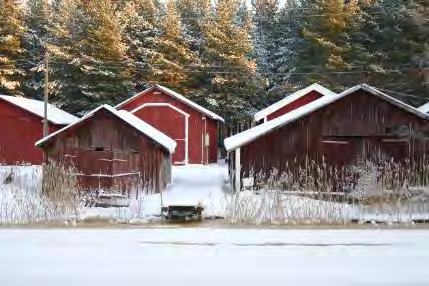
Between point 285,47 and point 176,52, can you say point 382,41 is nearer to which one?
point 285,47

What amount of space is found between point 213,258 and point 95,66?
1404 inches

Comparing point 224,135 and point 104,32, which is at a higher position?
point 104,32

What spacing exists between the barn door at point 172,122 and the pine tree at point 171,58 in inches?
399

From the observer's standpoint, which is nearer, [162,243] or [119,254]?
[119,254]

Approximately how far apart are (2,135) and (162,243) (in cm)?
2465

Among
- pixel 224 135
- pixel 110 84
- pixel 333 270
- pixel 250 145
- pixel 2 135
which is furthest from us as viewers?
pixel 224 135

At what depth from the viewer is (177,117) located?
32.3 meters

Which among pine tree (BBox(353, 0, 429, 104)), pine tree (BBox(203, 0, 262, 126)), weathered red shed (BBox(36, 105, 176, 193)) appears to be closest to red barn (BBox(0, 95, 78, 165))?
weathered red shed (BBox(36, 105, 176, 193))

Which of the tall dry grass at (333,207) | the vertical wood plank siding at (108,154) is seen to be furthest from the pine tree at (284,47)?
the tall dry grass at (333,207)

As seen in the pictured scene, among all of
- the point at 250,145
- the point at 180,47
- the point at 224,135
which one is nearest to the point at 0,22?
the point at 180,47

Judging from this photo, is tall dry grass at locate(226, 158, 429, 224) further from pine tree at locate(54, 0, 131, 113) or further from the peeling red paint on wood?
pine tree at locate(54, 0, 131, 113)

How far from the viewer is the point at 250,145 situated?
18594 mm

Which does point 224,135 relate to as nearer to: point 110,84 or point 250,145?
point 110,84

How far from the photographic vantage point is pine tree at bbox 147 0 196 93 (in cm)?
4259
